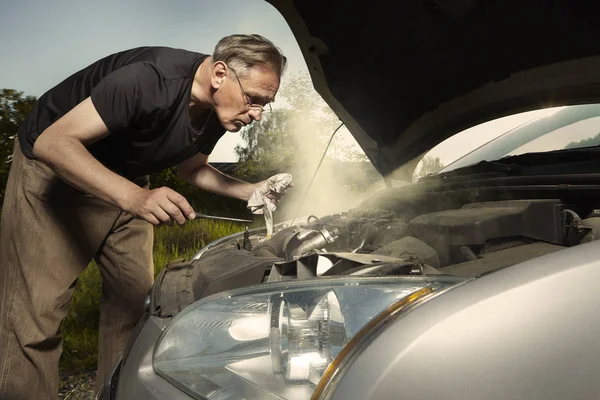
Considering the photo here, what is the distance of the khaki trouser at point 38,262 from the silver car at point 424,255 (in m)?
0.50

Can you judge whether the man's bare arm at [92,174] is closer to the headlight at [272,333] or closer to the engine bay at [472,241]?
the engine bay at [472,241]

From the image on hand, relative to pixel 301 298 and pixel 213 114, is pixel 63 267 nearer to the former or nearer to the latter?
pixel 213 114

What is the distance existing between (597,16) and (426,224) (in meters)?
0.89

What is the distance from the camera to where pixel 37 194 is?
84.9 inches

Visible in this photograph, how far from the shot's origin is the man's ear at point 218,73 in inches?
78.5

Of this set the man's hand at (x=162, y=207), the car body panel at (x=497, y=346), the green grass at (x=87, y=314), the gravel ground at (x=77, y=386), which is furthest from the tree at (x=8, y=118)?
the car body panel at (x=497, y=346)

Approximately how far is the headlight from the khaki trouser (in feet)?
3.90

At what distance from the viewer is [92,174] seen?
1.72 m

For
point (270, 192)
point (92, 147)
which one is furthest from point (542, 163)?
point (92, 147)

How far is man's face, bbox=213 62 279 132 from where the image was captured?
6.56 feet

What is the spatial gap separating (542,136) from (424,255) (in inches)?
41.1

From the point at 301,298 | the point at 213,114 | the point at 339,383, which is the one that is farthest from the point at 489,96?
the point at 339,383

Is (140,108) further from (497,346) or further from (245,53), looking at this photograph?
(497,346)

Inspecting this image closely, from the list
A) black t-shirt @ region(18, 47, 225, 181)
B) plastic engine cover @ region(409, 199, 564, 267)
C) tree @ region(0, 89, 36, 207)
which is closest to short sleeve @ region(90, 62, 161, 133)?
black t-shirt @ region(18, 47, 225, 181)
